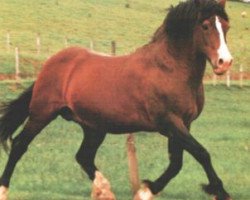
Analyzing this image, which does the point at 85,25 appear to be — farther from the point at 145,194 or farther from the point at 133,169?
the point at 145,194

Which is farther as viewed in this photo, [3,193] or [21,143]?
[21,143]

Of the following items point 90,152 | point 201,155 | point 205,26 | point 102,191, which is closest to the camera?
point 201,155

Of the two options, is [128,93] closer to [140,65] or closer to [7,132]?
[140,65]

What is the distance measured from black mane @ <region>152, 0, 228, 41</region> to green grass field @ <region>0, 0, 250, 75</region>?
3412cm

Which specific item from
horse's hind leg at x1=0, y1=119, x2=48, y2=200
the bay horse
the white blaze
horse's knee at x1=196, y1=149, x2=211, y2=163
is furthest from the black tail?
the white blaze

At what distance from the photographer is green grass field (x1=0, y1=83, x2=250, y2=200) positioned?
543 inches

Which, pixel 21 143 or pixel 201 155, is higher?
pixel 201 155

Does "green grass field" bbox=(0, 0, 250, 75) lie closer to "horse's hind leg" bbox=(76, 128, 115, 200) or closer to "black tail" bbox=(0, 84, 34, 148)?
"black tail" bbox=(0, 84, 34, 148)

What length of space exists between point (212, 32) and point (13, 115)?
3818mm

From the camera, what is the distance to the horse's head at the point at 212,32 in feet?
31.3

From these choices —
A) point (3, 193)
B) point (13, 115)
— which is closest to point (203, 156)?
point (3, 193)

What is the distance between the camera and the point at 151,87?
10.2 meters

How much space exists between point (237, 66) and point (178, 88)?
42.7 metres

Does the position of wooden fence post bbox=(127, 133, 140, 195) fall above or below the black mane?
below
